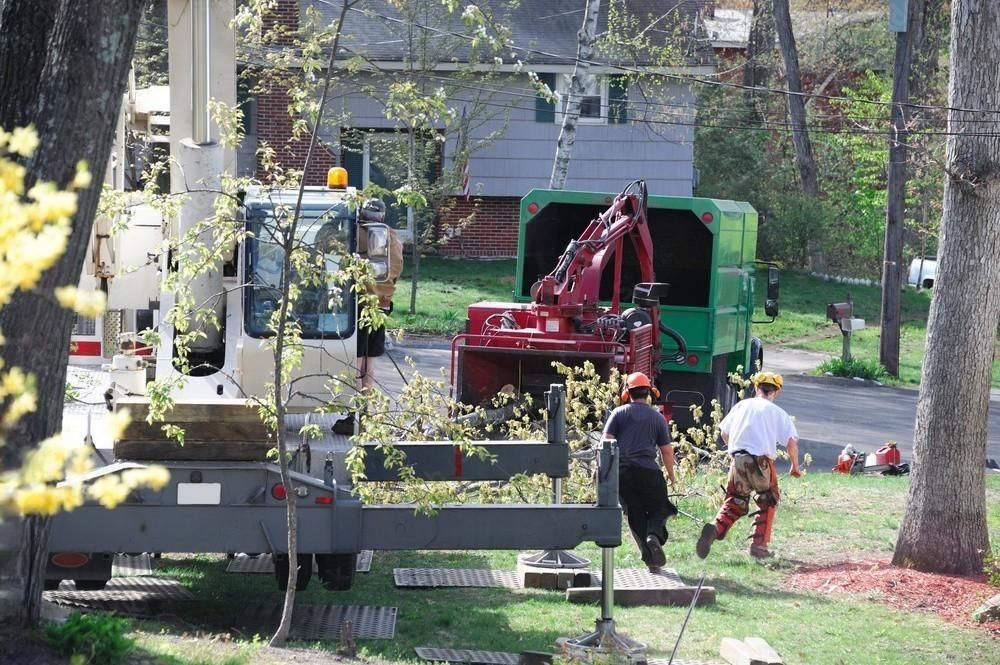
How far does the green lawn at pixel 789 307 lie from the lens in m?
28.0

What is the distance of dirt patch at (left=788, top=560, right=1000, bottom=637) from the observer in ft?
32.3

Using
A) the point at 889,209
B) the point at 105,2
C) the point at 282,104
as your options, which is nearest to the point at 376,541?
the point at 105,2

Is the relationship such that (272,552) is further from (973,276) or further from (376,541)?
(973,276)

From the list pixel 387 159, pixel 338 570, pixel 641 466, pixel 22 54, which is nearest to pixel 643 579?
pixel 641 466

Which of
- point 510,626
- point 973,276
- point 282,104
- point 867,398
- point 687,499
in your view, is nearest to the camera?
point 510,626

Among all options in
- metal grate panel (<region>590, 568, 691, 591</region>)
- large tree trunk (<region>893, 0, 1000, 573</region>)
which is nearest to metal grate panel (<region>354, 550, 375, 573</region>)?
metal grate panel (<region>590, 568, 691, 591</region>)

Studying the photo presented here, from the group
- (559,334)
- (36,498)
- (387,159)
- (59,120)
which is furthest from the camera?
(387,159)

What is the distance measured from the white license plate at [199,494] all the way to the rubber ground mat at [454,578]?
7.82 feet

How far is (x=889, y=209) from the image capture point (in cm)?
2458

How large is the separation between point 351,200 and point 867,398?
17352 millimetres

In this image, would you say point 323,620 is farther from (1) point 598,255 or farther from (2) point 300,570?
(1) point 598,255

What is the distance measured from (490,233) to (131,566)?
2439 cm

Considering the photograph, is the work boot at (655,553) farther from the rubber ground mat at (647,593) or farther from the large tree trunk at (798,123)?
the large tree trunk at (798,123)

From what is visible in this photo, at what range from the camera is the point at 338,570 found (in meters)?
8.65
